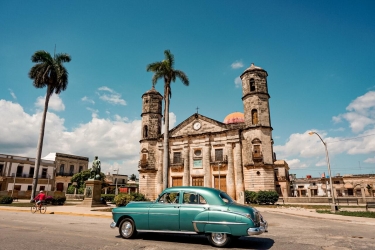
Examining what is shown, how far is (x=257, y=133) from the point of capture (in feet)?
96.0

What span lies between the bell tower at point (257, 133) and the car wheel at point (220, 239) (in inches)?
893

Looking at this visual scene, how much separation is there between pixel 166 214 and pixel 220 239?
1.53 meters

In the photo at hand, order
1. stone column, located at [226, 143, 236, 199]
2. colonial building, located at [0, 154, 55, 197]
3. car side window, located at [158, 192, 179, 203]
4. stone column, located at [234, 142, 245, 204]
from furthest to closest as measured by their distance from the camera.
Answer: colonial building, located at [0, 154, 55, 197] → stone column, located at [226, 143, 236, 199] → stone column, located at [234, 142, 245, 204] → car side window, located at [158, 192, 179, 203]

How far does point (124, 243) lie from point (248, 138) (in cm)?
2553

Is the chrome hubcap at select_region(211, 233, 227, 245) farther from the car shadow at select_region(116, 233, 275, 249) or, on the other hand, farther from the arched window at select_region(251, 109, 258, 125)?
the arched window at select_region(251, 109, 258, 125)

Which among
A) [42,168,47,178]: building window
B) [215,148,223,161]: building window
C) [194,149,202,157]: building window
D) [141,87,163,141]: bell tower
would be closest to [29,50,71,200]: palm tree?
[141,87,163,141]: bell tower

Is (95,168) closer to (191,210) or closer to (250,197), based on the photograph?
(250,197)

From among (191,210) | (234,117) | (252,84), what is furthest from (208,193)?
(234,117)

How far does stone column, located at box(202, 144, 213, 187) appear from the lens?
1245 inches

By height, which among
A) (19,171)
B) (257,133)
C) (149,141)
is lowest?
(19,171)

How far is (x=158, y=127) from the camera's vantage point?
1458 inches

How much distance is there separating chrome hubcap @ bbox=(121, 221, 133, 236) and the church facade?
1997 cm

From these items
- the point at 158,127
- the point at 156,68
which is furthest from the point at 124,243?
the point at 158,127

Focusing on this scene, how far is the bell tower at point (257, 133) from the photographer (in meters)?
27.8
